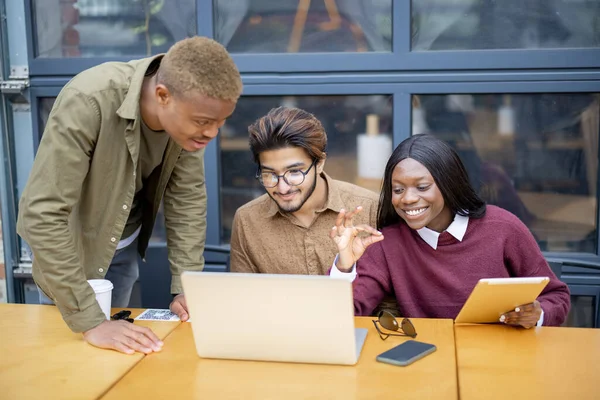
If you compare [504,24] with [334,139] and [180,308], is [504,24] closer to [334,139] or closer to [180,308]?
[334,139]

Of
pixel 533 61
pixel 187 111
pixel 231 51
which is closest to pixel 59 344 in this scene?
pixel 187 111

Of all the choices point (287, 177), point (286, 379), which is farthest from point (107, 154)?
point (286, 379)

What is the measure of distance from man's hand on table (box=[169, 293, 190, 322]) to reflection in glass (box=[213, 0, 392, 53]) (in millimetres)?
1514

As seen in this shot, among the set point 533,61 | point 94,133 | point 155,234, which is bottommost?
point 155,234

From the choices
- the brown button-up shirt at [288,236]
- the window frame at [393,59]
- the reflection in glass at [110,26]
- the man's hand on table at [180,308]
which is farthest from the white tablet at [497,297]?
the reflection in glass at [110,26]

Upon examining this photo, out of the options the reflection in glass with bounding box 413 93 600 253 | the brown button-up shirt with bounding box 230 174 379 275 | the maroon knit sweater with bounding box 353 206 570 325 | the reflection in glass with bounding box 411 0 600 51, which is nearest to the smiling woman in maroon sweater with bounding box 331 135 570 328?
the maroon knit sweater with bounding box 353 206 570 325

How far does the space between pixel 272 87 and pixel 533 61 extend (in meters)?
1.24

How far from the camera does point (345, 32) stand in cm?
319

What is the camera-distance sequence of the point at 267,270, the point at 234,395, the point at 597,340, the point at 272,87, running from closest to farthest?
the point at 234,395 < the point at 597,340 < the point at 267,270 < the point at 272,87

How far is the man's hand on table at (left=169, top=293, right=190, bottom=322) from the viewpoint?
7.06ft

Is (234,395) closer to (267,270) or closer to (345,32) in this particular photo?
(267,270)

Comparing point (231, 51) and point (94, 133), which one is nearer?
point (94, 133)

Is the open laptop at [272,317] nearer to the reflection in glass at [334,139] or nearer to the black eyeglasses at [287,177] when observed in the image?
the black eyeglasses at [287,177]

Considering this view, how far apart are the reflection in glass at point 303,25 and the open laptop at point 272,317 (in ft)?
6.04
